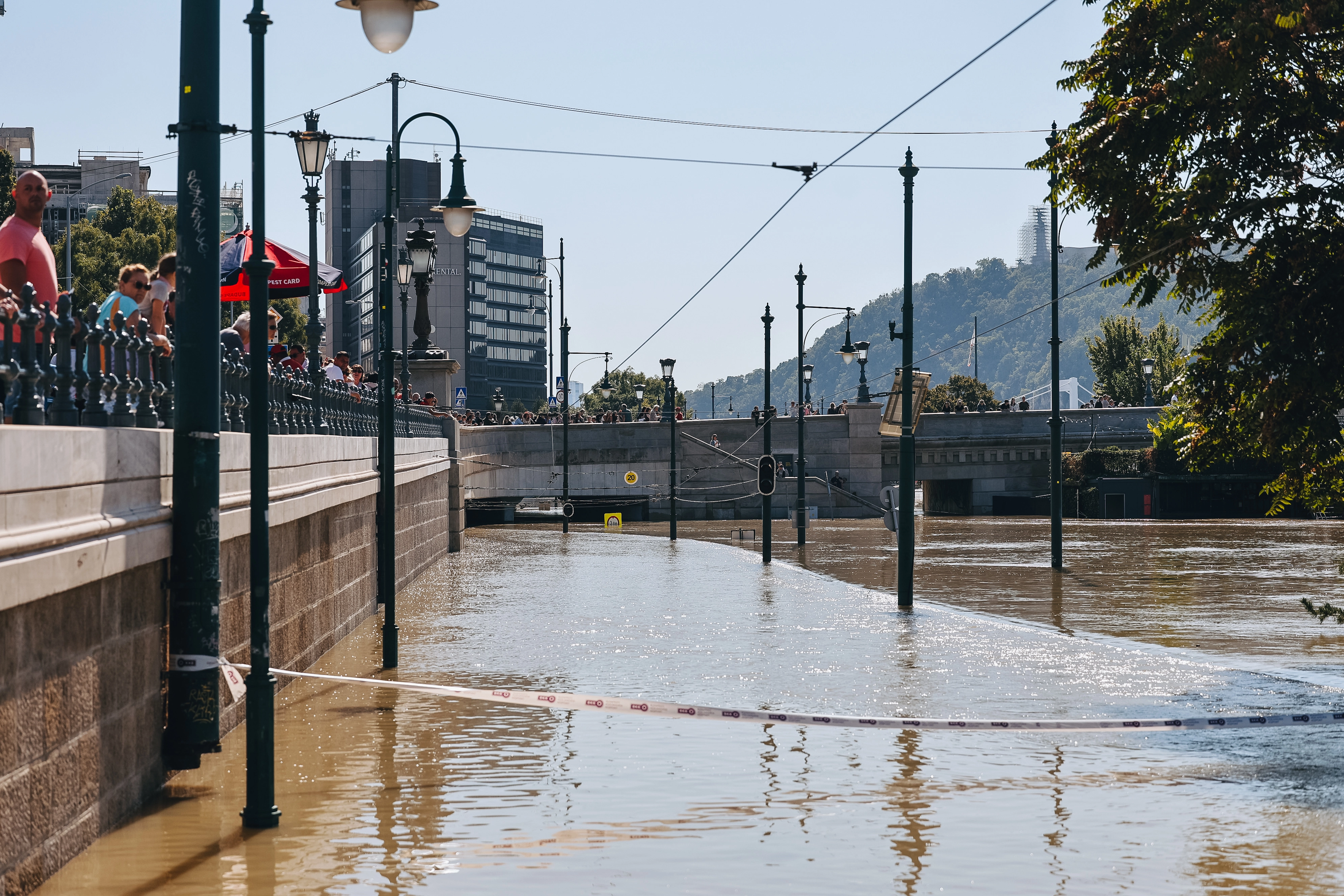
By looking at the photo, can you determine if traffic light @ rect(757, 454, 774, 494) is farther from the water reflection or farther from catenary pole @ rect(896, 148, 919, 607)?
the water reflection

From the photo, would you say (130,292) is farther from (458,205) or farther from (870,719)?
(458,205)

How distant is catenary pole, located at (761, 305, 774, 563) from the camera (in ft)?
111

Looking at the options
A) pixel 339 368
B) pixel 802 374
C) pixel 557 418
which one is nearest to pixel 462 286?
pixel 557 418

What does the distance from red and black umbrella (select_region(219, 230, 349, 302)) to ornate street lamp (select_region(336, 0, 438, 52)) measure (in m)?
4.94

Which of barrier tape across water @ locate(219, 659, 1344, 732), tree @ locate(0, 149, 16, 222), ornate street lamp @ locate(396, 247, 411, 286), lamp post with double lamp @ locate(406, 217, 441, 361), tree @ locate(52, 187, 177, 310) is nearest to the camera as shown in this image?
barrier tape across water @ locate(219, 659, 1344, 732)

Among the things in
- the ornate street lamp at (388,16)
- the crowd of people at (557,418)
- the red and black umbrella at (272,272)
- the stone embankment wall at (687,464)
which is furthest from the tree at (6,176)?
the ornate street lamp at (388,16)

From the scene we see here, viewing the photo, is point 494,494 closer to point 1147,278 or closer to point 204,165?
point 1147,278

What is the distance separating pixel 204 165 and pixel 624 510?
56.1 m

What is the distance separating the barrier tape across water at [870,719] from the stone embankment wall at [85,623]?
68.2 inches

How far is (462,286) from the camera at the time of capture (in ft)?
529

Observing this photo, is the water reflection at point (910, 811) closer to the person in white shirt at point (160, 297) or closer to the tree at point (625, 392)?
the person in white shirt at point (160, 297)

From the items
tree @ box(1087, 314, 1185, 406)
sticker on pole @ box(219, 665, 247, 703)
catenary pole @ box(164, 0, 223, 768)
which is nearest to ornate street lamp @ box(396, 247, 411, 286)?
catenary pole @ box(164, 0, 223, 768)

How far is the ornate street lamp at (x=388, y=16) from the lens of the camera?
10266 mm

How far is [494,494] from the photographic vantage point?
64.2m
